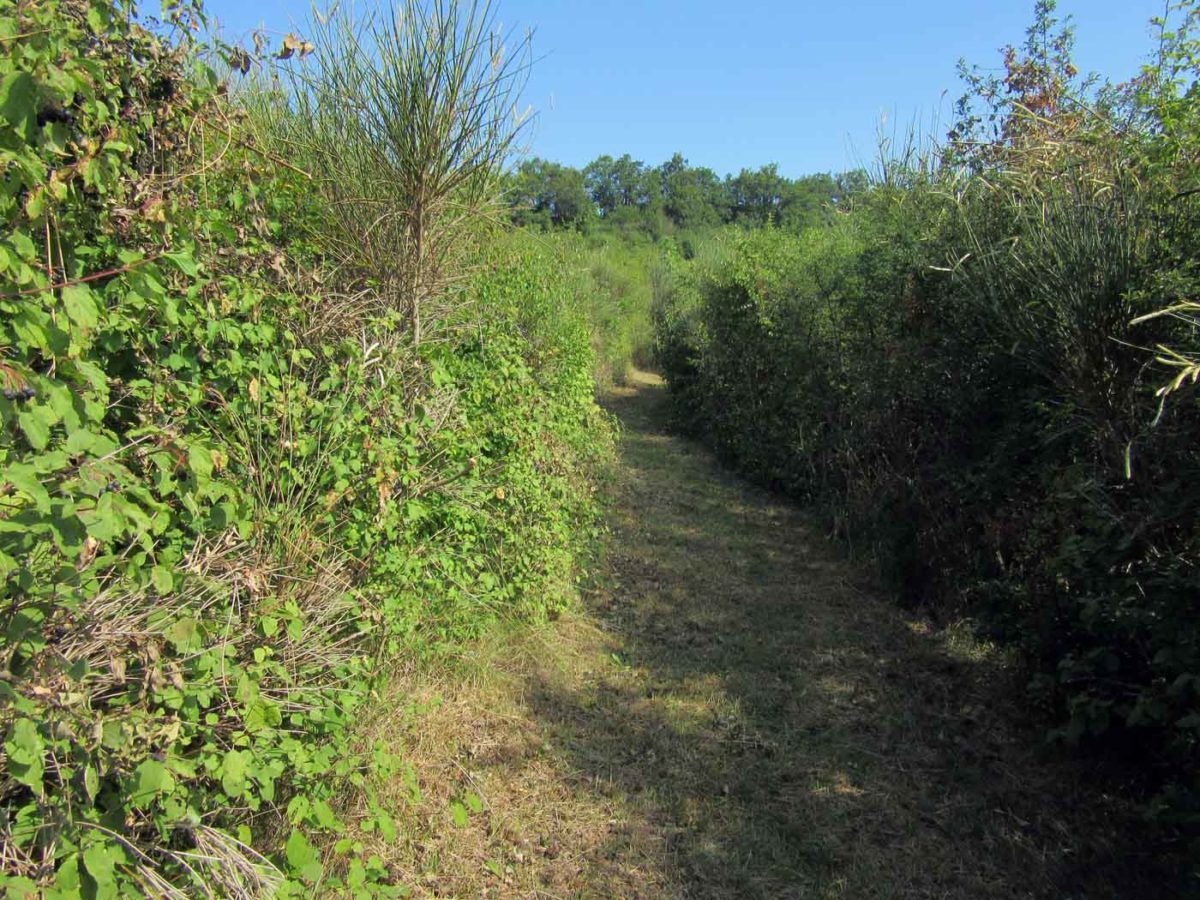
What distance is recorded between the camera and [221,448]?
2.55 metres

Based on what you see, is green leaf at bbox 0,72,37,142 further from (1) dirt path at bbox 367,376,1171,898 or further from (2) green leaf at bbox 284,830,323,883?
(1) dirt path at bbox 367,376,1171,898

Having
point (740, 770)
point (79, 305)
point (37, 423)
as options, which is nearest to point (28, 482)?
point (37, 423)

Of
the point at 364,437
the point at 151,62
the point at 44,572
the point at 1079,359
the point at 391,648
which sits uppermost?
the point at 151,62

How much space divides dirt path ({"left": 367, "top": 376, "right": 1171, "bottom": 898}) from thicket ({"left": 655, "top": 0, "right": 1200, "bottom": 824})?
0.47 metres

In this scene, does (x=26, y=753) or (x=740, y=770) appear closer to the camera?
(x=26, y=753)

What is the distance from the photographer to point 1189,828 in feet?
9.65

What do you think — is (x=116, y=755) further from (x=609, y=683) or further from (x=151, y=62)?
(x=609, y=683)

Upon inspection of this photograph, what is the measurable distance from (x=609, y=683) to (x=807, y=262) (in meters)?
6.29

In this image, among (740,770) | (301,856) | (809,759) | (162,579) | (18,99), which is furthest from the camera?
(809,759)

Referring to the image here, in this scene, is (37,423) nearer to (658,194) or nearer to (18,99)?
(18,99)

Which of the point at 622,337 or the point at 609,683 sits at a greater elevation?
the point at 622,337

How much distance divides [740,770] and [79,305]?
12.0 ft

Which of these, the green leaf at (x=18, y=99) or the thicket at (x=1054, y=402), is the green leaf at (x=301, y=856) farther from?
the thicket at (x=1054, y=402)

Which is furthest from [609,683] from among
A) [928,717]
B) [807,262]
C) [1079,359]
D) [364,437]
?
[807,262]
